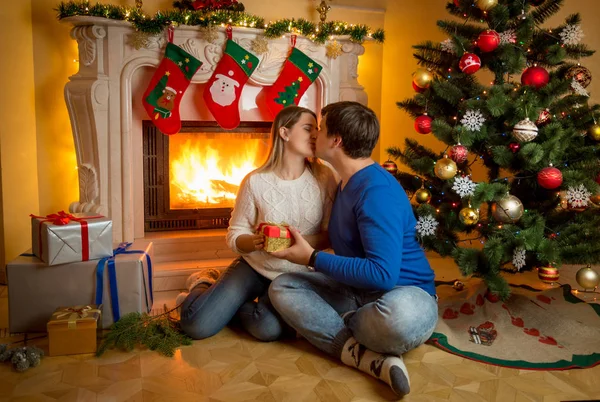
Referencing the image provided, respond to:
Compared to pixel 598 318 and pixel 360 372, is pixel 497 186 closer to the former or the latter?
pixel 598 318

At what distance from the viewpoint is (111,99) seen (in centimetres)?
313

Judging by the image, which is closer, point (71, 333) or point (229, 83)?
point (71, 333)

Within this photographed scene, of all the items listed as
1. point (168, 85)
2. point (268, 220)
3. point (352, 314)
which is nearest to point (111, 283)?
point (268, 220)

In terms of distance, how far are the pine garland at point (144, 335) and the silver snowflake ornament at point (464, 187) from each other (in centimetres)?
124

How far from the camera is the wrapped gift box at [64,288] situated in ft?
8.09

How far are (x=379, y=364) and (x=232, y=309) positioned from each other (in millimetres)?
713

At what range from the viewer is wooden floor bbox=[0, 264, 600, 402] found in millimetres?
1957

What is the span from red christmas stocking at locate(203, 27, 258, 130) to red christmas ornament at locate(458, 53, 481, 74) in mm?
1167

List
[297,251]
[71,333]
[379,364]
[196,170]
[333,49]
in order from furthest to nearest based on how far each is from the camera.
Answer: [196,170] < [333,49] < [71,333] < [297,251] < [379,364]

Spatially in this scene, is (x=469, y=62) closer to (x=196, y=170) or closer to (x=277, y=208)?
(x=277, y=208)

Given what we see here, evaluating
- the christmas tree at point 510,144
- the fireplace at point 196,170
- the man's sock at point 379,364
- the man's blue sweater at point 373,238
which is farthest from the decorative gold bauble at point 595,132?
the fireplace at point 196,170

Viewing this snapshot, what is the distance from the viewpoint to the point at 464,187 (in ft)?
8.16

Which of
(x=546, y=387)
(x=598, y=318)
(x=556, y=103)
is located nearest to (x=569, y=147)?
(x=556, y=103)

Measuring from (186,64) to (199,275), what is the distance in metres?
1.10
